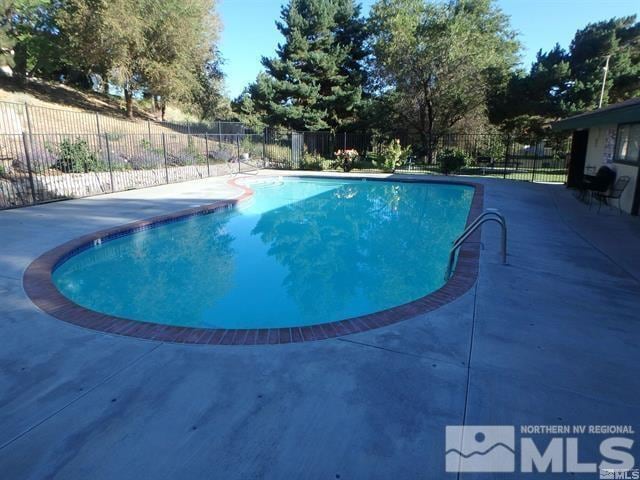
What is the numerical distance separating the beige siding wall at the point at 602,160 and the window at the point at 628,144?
0.57 ft

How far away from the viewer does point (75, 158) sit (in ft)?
39.1

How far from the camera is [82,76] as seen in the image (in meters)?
29.7

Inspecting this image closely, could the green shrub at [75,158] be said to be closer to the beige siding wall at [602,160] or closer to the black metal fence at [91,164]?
the black metal fence at [91,164]

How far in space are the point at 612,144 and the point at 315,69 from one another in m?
17.7

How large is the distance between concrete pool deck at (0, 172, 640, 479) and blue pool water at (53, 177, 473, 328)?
58.6 inches

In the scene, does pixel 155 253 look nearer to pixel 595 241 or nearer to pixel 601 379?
pixel 601 379

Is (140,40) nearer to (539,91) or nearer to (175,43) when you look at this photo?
(175,43)

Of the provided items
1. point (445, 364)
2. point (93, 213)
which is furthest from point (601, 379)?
point (93, 213)

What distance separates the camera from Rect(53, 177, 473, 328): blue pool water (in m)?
5.02

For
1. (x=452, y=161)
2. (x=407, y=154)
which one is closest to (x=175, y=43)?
(x=407, y=154)

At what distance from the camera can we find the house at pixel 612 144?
8.34 m

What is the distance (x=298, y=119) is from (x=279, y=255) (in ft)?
59.0

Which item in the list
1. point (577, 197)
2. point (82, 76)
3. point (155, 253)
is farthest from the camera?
point (82, 76)

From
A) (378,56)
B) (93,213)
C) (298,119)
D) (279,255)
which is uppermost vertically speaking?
(378,56)
